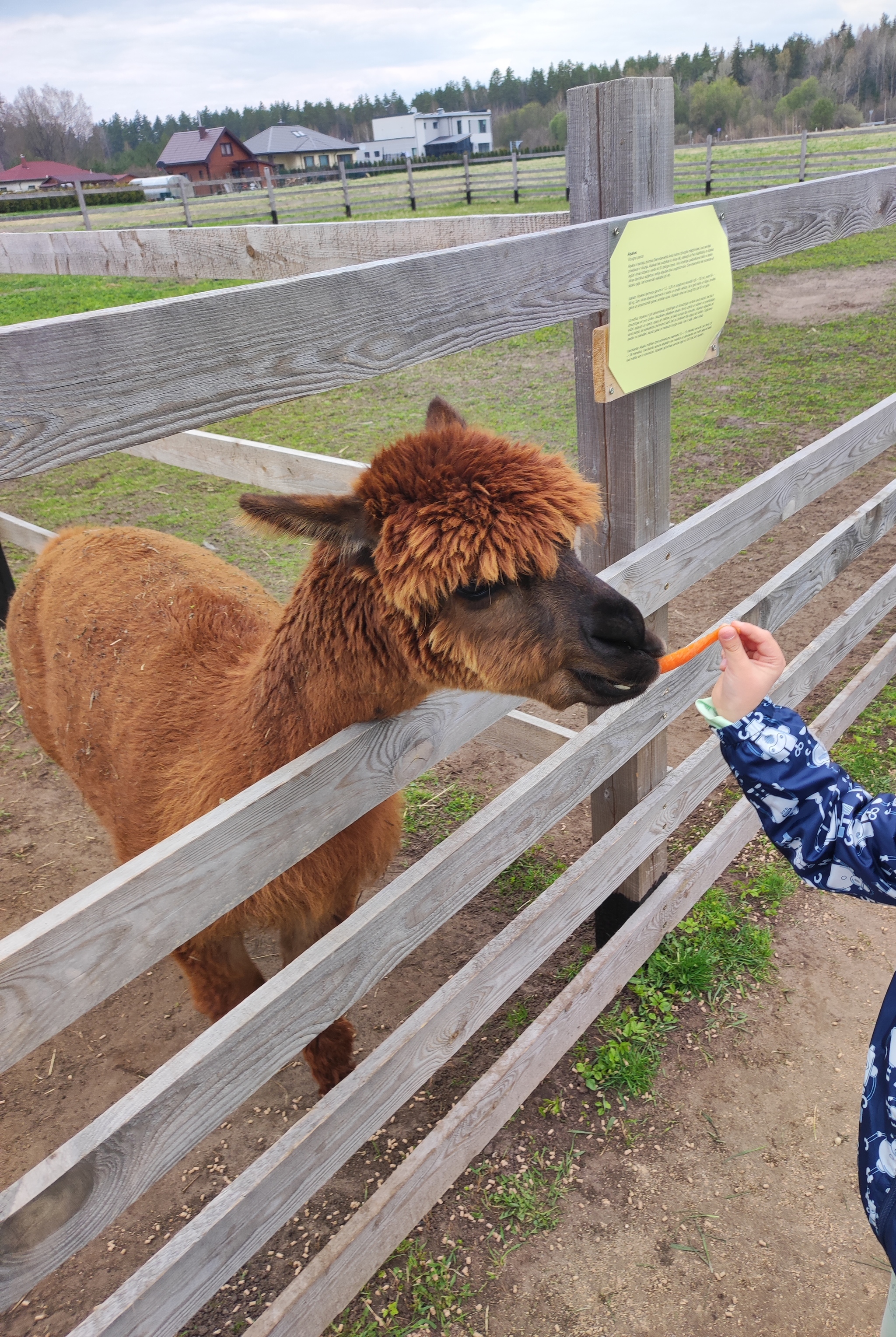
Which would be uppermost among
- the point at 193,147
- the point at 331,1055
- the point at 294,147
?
the point at 193,147

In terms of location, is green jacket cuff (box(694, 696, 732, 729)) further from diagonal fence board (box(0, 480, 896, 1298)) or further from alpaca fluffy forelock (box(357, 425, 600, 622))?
diagonal fence board (box(0, 480, 896, 1298))

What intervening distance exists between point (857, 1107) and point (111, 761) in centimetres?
267

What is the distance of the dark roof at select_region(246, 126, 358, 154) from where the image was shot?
77.7 metres

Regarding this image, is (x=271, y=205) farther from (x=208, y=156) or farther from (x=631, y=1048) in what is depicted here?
(x=208, y=156)

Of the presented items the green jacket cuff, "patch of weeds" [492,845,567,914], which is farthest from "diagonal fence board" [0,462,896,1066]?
"patch of weeds" [492,845,567,914]

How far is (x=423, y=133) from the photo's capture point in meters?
88.6

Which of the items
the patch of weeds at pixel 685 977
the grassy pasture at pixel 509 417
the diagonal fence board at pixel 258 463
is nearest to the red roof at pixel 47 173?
the grassy pasture at pixel 509 417

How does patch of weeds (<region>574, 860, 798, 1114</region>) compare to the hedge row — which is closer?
patch of weeds (<region>574, 860, 798, 1114</region>)

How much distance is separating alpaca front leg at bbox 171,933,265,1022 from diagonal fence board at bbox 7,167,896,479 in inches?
65.1

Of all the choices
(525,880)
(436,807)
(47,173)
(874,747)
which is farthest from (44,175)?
(874,747)

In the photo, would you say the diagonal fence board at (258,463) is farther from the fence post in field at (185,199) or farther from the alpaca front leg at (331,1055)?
the fence post in field at (185,199)

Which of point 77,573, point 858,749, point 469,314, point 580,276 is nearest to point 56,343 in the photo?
point 469,314

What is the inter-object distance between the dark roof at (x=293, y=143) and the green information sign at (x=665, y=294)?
90.0m

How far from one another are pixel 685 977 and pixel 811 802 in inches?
71.6
